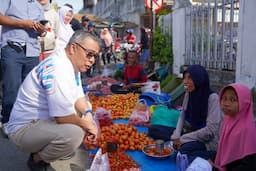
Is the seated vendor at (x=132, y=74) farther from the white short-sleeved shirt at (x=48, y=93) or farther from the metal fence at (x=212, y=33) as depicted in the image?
the white short-sleeved shirt at (x=48, y=93)

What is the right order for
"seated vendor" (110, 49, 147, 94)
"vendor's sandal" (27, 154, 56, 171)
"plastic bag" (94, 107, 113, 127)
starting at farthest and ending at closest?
"seated vendor" (110, 49, 147, 94) → "plastic bag" (94, 107, 113, 127) → "vendor's sandal" (27, 154, 56, 171)

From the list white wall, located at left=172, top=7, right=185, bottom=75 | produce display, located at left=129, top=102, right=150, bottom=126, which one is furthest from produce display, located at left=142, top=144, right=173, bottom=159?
white wall, located at left=172, top=7, right=185, bottom=75

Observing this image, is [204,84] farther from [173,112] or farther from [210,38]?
[210,38]

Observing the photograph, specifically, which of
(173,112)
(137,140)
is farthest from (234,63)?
(137,140)

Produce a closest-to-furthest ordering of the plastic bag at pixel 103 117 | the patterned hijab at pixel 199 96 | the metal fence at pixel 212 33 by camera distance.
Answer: the patterned hijab at pixel 199 96 < the plastic bag at pixel 103 117 < the metal fence at pixel 212 33

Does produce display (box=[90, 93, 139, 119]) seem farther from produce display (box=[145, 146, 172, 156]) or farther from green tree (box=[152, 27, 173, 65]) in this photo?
green tree (box=[152, 27, 173, 65])

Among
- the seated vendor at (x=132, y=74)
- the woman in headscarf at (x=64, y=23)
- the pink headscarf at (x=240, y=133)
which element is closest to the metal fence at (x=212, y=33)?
the seated vendor at (x=132, y=74)

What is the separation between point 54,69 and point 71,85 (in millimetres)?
196

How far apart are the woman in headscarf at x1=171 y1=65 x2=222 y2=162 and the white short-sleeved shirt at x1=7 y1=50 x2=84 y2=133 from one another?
1.16 metres

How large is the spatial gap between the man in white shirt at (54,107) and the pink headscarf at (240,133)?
Result: 3.50 feet

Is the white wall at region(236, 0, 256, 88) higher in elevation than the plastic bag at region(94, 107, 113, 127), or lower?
higher

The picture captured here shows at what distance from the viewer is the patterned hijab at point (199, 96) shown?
10.1 feet

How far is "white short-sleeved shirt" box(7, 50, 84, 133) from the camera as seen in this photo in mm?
2412

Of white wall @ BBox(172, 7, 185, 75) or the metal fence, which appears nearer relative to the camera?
the metal fence
